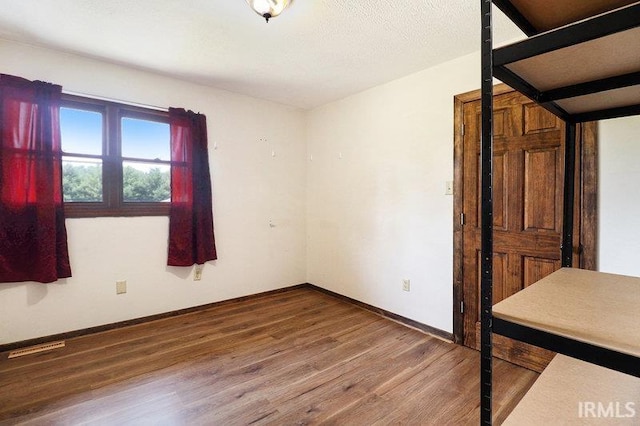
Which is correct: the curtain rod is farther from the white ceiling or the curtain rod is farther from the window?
the white ceiling

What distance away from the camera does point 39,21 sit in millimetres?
2133

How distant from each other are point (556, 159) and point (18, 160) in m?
4.06

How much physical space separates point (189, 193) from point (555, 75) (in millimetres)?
3151

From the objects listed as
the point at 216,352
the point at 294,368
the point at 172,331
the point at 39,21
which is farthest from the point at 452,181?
the point at 39,21

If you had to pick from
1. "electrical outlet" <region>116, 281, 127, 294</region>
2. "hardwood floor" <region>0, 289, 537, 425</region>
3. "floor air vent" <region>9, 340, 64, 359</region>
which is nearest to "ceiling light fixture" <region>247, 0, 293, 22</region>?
"hardwood floor" <region>0, 289, 537, 425</region>

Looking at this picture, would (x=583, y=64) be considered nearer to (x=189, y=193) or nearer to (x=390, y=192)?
(x=390, y=192)

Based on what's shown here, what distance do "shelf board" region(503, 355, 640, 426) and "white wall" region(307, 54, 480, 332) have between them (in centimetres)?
178

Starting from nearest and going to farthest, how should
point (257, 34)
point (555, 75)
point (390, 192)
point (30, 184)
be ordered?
point (555, 75)
point (257, 34)
point (30, 184)
point (390, 192)

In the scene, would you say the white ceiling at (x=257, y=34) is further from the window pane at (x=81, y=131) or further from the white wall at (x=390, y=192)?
the window pane at (x=81, y=131)

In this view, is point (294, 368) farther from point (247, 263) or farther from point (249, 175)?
point (249, 175)

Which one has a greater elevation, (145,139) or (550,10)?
(145,139)

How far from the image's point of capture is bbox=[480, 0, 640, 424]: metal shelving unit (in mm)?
540

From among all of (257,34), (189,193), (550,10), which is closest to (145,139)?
(189,193)

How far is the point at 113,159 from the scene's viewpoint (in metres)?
2.87
